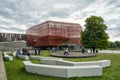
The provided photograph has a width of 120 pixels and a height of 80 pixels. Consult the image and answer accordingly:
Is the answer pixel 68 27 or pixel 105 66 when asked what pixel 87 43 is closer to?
pixel 105 66

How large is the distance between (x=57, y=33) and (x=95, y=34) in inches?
1422

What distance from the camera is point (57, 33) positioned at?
237ft

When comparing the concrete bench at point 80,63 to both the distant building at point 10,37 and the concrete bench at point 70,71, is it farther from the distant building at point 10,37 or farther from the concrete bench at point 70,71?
the distant building at point 10,37

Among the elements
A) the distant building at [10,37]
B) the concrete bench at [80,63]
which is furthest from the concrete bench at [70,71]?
the distant building at [10,37]

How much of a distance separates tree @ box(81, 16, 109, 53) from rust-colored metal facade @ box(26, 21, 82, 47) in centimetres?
3268

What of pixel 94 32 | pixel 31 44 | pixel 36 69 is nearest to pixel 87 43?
pixel 94 32

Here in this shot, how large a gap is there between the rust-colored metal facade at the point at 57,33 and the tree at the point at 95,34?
107ft

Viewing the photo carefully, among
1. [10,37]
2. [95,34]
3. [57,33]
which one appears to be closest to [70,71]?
[95,34]

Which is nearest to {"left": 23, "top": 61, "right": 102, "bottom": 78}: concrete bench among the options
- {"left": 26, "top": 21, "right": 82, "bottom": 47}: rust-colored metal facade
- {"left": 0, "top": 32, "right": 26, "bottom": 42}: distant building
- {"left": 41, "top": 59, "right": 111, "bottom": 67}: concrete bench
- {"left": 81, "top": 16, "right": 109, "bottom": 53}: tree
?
{"left": 41, "top": 59, "right": 111, "bottom": 67}: concrete bench

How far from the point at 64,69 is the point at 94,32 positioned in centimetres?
3060

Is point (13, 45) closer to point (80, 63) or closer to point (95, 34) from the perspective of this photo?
point (95, 34)

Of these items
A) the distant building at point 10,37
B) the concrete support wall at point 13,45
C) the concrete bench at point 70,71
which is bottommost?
the concrete bench at point 70,71

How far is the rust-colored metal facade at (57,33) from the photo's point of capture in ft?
232

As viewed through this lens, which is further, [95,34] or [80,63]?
[95,34]
